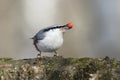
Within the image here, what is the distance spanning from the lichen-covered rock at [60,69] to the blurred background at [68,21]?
31.5 feet

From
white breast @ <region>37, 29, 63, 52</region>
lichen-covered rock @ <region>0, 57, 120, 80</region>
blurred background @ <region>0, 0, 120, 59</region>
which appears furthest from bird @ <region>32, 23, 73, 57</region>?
blurred background @ <region>0, 0, 120, 59</region>

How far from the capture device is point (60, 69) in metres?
5.17

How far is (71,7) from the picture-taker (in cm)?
1919

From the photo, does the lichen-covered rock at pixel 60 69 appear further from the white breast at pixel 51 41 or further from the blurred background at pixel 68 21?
the blurred background at pixel 68 21

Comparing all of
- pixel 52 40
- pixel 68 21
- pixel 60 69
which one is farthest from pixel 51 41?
pixel 68 21

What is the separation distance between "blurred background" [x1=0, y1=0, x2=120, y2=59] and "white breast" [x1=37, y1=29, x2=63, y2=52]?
9.44 m

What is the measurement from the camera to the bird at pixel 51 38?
5.44 meters

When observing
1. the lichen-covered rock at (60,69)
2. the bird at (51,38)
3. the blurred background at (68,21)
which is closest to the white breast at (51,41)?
the bird at (51,38)

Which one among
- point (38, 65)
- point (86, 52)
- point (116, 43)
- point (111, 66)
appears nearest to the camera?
point (111, 66)

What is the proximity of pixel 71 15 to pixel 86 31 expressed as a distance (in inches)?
29.4

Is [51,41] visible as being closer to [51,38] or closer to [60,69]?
[51,38]

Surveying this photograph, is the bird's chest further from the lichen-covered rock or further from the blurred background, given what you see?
the blurred background

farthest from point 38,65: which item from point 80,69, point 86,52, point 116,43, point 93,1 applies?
point 93,1

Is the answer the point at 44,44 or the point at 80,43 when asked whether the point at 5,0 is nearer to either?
the point at 80,43
